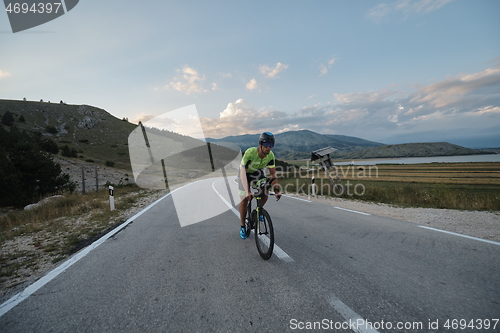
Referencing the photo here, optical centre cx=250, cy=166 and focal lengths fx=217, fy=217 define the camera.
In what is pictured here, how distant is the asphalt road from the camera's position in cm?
215

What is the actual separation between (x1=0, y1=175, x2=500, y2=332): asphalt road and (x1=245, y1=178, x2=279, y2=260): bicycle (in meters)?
0.21

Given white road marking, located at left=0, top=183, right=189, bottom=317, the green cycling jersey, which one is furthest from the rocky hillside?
the green cycling jersey

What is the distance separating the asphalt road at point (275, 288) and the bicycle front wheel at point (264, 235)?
A: 6.4 inches

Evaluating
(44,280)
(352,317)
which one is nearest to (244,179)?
(352,317)

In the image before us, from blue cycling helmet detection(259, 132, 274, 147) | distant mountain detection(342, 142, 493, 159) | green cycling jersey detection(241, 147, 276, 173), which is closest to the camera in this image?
blue cycling helmet detection(259, 132, 274, 147)

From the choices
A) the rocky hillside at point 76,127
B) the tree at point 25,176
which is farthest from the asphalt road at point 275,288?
the rocky hillside at point 76,127

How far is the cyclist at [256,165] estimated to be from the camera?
4227 mm

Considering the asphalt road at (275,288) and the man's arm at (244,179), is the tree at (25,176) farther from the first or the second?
the man's arm at (244,179)

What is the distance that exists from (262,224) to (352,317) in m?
2.16

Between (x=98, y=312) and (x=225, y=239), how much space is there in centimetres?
288

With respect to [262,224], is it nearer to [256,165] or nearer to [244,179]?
[244,179]

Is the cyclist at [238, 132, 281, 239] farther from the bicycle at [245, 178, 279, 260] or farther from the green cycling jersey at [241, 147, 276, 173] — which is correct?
the bicycle at [245, 178, 279, 260]

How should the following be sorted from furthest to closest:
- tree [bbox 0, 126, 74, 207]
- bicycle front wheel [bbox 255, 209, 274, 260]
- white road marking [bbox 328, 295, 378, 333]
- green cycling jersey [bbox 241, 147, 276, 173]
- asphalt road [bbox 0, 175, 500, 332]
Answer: tree [bbox 0, 126, 74, 207], green cycling jersey [bbox 241, 147, 276, 173], bicycle front wheel [bbox 255, 209, 274, 260], asphalt road [bbox 0, 175, 500, 332], white road marking [bbox 328, 295, 378, 333]

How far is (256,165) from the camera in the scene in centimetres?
465
